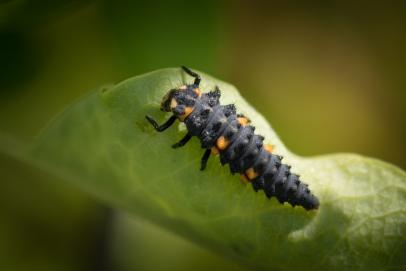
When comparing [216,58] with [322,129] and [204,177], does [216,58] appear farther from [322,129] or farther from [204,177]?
[204,177]

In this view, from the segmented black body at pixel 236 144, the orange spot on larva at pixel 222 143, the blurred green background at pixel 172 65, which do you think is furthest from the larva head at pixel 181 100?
the blurred green background at pixel 172 65

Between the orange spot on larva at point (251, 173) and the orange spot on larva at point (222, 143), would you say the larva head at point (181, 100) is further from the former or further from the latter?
the orange spot on larva at point (251, 173)

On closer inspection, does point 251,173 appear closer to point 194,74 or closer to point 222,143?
point 222,143

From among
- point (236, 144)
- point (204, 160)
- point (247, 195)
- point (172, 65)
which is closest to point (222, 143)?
point (236, 144)

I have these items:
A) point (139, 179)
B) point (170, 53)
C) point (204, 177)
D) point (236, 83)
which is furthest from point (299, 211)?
point (236, 83)

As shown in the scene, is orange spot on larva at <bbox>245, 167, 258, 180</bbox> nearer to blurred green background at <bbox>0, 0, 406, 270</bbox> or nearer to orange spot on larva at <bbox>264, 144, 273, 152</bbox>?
orange spot on larva at <bbox>264, 144, 273, 152</bbox>

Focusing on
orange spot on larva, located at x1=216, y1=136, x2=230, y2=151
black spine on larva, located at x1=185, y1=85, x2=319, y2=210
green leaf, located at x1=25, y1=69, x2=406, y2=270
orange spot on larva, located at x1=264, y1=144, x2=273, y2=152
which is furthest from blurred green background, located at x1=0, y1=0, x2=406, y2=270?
orange spot on larva, located at x1=264, y1=144, x2=273, y2=152
